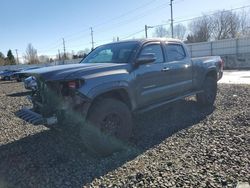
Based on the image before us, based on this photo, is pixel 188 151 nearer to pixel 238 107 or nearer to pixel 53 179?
pixel 53 179

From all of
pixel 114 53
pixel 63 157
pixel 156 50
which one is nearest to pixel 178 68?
pixel 156 50

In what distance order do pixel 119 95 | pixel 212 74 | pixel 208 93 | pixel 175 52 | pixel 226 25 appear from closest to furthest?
pixel 119 95, pixel 175 52, pixel 208 93, pixel 212 74, pixel 226 25

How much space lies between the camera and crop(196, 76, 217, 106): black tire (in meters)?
7.52

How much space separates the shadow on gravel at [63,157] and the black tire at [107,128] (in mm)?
196

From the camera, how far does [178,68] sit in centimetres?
627

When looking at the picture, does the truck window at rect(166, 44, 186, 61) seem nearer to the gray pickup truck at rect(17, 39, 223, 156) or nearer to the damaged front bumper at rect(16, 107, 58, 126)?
the gray pickup truck at rect(17, 39, 223, 156)

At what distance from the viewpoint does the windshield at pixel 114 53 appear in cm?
532

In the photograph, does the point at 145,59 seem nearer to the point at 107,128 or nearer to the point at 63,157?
the point at 107,128

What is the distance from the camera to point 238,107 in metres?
7.41

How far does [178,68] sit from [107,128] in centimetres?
254

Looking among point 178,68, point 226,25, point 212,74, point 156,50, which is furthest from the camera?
point 226,25

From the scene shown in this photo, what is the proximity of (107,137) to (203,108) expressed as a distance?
3.94m

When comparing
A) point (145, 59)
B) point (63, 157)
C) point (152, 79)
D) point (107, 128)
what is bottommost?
point (63, 157)

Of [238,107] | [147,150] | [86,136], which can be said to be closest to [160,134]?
[147,150]
